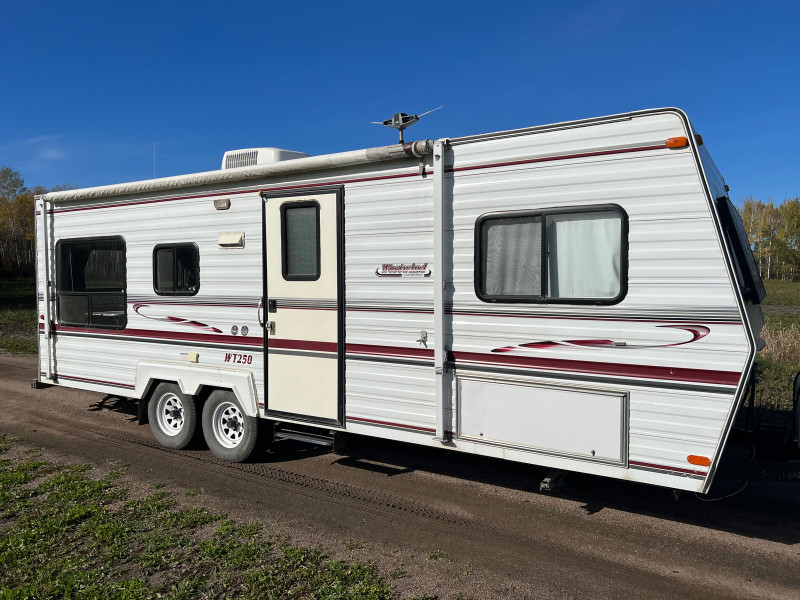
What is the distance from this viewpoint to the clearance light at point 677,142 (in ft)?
13.3

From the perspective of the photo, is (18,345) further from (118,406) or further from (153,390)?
(153,390)

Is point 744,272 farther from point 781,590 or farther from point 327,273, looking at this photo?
point 327,273

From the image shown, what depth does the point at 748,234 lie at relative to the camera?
2355 inches

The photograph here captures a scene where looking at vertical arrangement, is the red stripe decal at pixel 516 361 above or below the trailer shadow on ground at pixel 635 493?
above

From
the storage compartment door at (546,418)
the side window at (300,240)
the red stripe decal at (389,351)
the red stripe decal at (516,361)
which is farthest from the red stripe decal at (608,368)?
the side window at (300,240)

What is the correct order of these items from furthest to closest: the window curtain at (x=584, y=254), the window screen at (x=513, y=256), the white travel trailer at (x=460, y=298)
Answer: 1. the window screen at (x=513, y=256)
2. the window curtain at (x=584, y=254)
3. the white travel trailer at (x=460, y=298)

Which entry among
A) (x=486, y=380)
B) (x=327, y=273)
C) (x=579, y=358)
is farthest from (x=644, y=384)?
(x=327, y=273)

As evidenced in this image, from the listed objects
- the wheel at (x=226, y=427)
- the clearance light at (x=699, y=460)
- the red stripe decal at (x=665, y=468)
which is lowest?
the wheel at (x=226, y=427)

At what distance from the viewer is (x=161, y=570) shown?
406 cm

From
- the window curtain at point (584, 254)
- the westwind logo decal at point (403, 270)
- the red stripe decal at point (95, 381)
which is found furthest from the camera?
the red stripe decal at point (95, 381)

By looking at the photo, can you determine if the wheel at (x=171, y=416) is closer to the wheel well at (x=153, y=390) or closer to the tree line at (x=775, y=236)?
the wheel well at (x=153, y=390)

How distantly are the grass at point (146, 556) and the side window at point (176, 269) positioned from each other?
7.24 feet

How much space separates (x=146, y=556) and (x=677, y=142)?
456cm

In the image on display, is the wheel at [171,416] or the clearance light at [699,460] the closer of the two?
the clearance light at [699,460]
